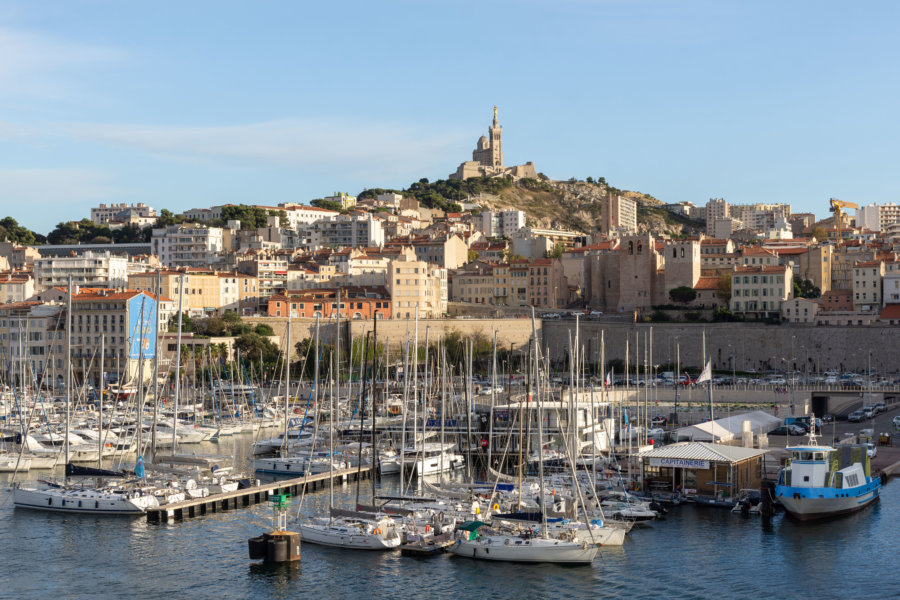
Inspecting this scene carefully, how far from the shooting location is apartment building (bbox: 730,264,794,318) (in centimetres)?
6900

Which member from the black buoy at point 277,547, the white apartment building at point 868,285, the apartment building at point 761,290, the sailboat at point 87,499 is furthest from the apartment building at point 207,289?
the black buoy at point 277,547

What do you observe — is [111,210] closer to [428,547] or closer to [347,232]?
[347,232]

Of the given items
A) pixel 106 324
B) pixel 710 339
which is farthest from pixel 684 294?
pixel 106 324

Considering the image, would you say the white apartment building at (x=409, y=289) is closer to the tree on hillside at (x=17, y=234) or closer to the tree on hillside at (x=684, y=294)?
the tree on hillside at (x=684, y=294)

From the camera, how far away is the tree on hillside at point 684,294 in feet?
243

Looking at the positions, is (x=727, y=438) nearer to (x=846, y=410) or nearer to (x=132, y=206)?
(x=846, y=410)

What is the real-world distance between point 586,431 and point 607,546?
9718 millimetres

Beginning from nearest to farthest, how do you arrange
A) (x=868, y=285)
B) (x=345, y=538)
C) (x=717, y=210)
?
(x=345, y=538), (x=868, y=285), (x=717, y=210)

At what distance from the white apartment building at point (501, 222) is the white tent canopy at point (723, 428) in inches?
3088

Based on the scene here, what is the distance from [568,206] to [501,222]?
19532 mm

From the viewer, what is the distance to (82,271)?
80.8 metres

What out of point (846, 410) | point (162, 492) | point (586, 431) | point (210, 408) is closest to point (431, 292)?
point (210, 408)

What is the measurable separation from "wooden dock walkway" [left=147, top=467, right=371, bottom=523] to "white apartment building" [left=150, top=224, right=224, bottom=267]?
63.1 meters

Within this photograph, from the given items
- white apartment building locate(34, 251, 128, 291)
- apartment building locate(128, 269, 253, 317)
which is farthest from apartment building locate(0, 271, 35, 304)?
apartment building locate(128, 269, 253, 317)
